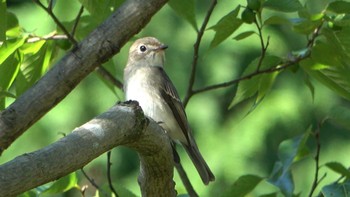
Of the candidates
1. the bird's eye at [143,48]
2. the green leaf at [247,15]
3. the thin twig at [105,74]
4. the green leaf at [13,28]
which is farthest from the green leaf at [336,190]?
the bird's eye at [143,48]

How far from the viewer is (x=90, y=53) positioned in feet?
10.9

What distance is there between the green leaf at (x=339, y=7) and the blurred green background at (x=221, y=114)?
207 cm

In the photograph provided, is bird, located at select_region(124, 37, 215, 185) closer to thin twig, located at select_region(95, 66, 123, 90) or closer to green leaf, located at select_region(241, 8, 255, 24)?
thin twig, located at select_region(95, 66, 123, 90)

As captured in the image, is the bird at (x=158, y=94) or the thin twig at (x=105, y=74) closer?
the thin twig at (x=105, y=74)

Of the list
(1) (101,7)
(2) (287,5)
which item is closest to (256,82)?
(2) (287,5)

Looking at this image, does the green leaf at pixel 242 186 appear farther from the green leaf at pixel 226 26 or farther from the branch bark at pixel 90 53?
the branch bark at pixel 90 53

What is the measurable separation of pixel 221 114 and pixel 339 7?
96.7 inches

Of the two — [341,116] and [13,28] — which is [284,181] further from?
[13,28]

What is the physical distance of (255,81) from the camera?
157 inches

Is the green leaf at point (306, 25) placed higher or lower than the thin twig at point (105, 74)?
higher

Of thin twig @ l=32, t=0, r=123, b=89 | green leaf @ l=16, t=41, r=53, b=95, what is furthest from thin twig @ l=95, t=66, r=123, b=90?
green leaf @ l=16, t=41, r=53, b=95

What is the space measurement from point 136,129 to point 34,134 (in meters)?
2.87

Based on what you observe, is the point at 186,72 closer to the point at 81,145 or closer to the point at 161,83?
the point at 161,83

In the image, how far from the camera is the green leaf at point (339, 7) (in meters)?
3.51
